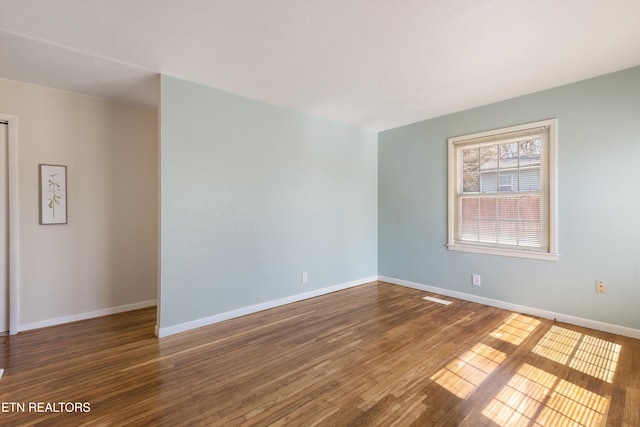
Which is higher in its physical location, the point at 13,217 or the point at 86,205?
the point at 86,205

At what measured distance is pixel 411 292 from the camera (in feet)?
14.3

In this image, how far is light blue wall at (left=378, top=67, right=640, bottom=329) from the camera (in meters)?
2.82

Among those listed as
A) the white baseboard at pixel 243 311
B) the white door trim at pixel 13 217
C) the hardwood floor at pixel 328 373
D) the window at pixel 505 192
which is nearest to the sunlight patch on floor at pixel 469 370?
the hardwood floor at pixel 328 373

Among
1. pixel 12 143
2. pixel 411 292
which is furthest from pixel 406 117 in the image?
pixel 12 143

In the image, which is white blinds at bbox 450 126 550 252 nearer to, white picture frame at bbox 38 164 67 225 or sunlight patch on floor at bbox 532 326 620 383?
sunlight patch on floor at bbox 532 326 620 383

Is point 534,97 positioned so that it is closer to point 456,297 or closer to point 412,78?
point 412,78

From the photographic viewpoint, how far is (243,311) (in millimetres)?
3459

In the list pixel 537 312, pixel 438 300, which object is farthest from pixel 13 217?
pixel 537 312

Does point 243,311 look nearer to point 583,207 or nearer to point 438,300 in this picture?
→ point 438,300

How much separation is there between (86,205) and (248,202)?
6.27ft

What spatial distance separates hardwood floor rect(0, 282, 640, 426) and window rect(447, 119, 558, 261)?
95 cm

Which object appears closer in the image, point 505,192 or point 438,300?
point 505,192

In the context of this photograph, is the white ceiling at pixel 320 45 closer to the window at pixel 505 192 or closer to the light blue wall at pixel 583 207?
the light blue wall at pixel 583 207

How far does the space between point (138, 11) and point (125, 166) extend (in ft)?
7.47
